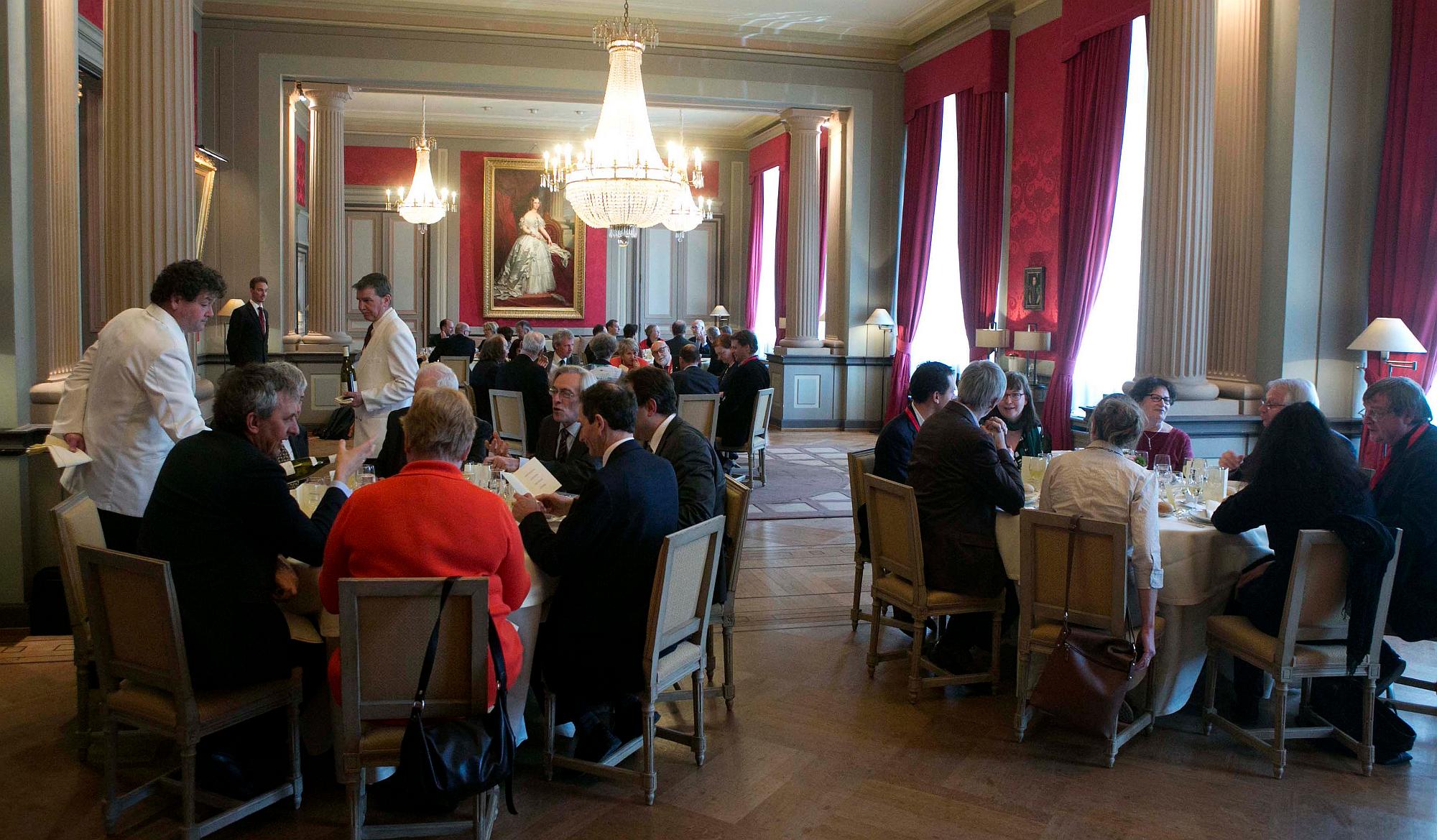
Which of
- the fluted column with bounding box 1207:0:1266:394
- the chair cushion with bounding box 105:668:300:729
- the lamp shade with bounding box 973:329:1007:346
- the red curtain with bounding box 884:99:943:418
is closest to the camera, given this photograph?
the chair cushion with bounding box 105:668:300:729

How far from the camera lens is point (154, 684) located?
284cm

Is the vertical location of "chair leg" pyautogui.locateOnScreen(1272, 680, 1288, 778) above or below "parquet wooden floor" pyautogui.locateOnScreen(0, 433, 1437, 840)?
above

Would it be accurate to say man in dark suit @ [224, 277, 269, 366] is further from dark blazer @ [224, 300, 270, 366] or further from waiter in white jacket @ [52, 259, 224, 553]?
waiter in white jacket @ [52, 259, 224, 553]

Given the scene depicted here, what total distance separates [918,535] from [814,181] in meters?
9.03

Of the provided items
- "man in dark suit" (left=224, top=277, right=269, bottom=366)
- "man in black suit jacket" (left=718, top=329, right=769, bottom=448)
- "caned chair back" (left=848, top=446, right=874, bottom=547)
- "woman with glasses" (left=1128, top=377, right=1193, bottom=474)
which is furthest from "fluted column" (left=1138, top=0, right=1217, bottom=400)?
"man in dark suit" (left=224, top=277, right=269, bottom=366)

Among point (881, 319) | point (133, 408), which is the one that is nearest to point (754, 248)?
point (881, 319)

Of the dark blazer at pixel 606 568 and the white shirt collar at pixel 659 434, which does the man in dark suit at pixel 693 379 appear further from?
the dark blazer at pixel 606 568

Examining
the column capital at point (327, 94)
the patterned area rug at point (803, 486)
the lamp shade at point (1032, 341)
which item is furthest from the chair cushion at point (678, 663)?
the column capital at point (327, 94)

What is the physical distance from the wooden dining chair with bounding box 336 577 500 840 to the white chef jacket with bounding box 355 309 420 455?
104 inches

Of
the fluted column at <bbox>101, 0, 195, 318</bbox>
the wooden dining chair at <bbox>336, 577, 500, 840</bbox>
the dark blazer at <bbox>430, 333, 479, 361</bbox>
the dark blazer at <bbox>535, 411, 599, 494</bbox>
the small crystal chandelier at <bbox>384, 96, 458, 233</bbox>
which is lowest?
the wooden dining chair at <bbox>336, 577, 500, 840</bbox>

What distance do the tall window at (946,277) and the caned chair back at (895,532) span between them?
285 inches

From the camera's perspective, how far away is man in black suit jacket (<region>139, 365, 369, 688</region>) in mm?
2869

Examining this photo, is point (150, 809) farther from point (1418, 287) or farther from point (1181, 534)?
point (1418, 287)

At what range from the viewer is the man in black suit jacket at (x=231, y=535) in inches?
113
